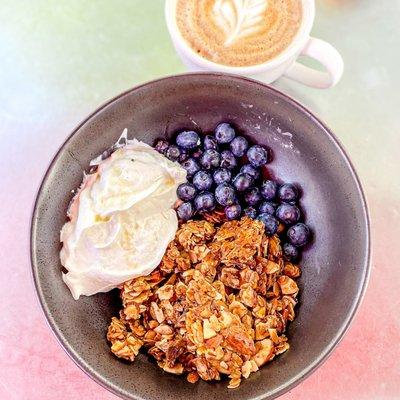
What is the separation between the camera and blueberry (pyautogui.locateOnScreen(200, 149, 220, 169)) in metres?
0.99

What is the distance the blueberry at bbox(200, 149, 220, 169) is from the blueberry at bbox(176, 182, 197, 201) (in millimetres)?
42

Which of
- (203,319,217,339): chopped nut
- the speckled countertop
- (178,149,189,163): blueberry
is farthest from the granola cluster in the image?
the speckled countertop

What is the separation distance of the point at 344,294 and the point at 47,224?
46 cm

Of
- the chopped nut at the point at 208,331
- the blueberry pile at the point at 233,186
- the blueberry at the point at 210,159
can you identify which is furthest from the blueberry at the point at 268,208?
the chopped nut at the point at 208,331

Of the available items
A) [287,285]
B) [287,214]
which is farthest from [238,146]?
[287,285]

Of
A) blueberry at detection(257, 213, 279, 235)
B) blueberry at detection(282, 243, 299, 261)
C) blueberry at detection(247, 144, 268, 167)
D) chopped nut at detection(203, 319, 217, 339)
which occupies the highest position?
blueberry at detection(247, 144, 268, 167)

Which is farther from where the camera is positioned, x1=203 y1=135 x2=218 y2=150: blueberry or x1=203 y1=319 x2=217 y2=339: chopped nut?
x1=203 y1=135 x2=218 y2=150: blueberry

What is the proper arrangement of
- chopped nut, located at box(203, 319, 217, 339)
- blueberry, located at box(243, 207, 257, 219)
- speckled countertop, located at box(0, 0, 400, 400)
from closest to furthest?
chopped nut, located at box(203, 319, 217, 339), blueberry, located at box(243, 207, 257, 219), speckled countertop, located at box(0, 0, 400, 400)

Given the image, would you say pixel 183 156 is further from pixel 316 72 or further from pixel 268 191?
pixel 316 72

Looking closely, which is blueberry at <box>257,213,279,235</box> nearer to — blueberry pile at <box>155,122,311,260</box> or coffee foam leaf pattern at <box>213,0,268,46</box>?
blueberry pile at <box>155,122,311,260</box>

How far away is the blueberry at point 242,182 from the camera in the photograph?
38.6 inches

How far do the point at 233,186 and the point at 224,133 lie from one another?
3.5 inches

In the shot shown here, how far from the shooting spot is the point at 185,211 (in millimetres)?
988

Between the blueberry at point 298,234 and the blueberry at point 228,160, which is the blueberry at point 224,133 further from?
the blueberry at point 298,234
